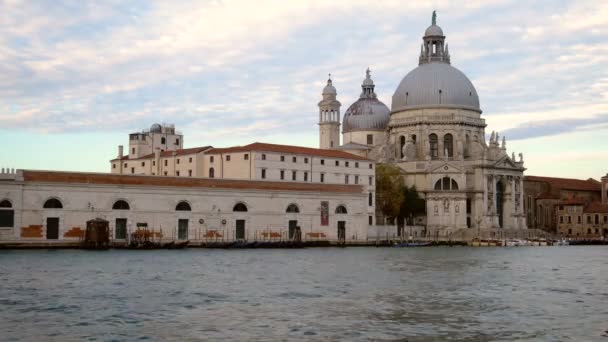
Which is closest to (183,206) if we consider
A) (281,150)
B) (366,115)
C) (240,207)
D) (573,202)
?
(240,207)

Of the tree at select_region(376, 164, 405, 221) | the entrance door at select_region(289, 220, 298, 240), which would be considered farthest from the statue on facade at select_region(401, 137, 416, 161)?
the entrance door at select_region(289, 220, 298, 240)

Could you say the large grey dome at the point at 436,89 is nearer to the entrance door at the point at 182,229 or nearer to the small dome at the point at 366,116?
the small dome at the point at 366,116

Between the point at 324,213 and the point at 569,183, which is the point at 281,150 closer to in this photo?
the point at 324,213

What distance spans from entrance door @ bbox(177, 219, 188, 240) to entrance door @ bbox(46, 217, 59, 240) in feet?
27.1

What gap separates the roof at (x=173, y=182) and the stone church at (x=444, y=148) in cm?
1748

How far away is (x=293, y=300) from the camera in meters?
26.8

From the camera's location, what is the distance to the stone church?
84.6 meters

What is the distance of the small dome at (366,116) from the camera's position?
3890 inches

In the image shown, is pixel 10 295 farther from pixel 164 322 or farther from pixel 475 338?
pixel 475 338

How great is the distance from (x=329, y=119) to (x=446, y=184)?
17634 millimetres

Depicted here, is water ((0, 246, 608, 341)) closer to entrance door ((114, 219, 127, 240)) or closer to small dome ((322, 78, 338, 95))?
entrance door ((114, 219, 127, 240))

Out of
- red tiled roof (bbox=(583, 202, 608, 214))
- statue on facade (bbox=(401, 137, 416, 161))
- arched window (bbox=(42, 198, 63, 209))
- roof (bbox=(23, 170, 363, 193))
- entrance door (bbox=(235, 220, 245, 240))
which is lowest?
entrance door (bbox=(235, 220, 245, 240))

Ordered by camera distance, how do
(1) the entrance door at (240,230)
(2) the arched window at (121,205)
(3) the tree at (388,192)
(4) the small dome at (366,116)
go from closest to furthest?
(2) the arched window at (121,205) < (1) the entrance door at (240,230) < (3) the tree at (388,192) < (4) the small dome at (366,116)

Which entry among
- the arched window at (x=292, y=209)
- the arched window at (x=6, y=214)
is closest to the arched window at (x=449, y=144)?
the arched window at (x=292, y=209)
